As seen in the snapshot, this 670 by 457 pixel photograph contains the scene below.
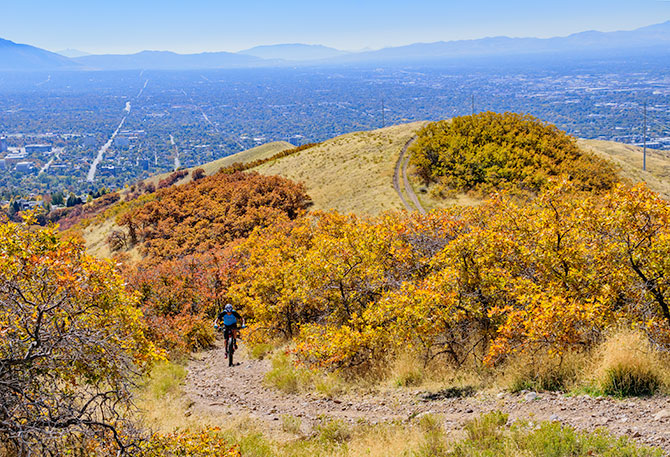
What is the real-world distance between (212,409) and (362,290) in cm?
420

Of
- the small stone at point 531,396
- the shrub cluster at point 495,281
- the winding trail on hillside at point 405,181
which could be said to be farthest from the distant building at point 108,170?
the small stone at point 531,396

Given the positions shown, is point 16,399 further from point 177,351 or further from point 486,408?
point 177,351

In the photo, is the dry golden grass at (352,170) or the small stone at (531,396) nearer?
the small stone at (531,396)

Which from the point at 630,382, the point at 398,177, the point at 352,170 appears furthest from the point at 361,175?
the point at 630,382

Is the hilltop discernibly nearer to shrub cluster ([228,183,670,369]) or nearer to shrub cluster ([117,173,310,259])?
shrub cluster ([117,173,310,259])

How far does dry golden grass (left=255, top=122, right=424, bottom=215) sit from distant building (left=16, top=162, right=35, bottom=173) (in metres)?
166

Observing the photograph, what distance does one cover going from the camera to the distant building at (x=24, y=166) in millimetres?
170688

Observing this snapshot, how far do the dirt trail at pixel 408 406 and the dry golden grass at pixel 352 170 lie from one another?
1659cm

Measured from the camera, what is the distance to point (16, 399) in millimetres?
4926

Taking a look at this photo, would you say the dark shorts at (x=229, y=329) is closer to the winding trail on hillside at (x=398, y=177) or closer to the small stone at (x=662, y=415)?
the small stone at (x=662, y=415)

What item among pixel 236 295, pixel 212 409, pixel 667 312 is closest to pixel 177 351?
pixel 236 295

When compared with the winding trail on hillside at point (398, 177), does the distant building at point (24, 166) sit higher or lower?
lower

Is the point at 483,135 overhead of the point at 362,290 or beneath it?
overhead

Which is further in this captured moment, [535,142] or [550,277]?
[535,142]
